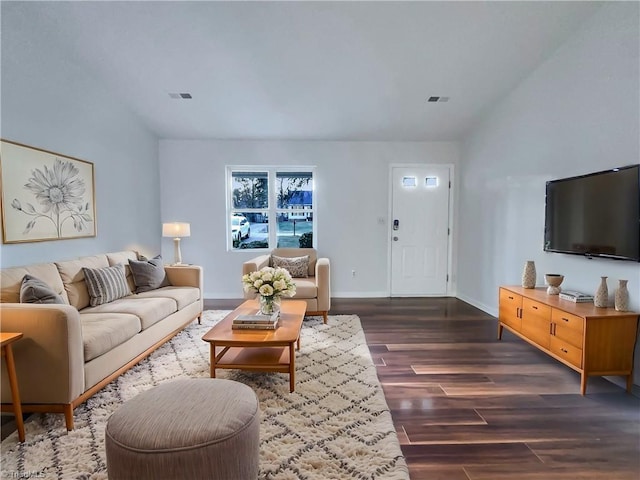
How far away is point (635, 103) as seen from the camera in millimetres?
2312

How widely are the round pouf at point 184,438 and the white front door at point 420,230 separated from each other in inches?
158

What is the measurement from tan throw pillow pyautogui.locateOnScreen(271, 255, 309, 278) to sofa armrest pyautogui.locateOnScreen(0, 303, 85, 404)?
2.62 metres

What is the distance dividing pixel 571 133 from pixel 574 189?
531 mm

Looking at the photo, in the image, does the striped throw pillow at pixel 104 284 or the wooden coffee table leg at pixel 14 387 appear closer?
the wooden coffee table leg at pixel 14 387

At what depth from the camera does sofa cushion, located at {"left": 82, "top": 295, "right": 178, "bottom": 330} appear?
104 inches

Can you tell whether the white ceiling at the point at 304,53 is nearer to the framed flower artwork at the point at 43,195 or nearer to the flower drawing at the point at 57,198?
the framed flower artwork at the point at 43,195

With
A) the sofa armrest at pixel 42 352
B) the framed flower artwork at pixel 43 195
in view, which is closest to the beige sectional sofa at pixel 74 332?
the sofa armrest at pixel 42 352

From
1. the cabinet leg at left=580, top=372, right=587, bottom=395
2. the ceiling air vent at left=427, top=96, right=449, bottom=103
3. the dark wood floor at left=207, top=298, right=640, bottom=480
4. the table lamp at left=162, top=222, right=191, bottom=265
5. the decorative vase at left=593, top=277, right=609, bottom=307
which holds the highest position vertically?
the ceiling air vent at left=427, top=96, right=449, bottom=103

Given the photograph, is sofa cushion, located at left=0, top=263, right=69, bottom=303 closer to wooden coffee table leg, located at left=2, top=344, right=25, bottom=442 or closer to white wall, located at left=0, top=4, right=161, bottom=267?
white wall, located at left=0, top=4, right=161, bottom=267

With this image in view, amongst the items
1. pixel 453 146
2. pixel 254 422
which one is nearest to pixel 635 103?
pixel 453 146

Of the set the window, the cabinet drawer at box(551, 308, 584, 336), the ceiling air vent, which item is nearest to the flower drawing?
the window

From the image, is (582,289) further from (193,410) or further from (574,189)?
(193,410)

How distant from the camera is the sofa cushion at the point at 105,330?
80.0 inches

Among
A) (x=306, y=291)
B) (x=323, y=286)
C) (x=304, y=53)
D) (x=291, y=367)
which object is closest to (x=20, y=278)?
Result: (x=291, y=367)
